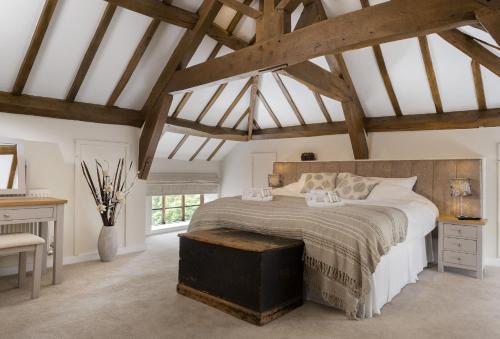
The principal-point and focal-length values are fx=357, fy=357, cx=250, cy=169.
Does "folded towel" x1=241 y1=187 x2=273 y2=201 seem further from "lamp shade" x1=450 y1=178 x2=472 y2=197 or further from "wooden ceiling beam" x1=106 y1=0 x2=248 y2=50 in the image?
"lamp shade" x1=450 y1=178 x2=472 y2=197

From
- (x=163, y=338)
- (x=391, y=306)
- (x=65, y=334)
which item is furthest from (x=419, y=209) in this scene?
(x=65, y=334)

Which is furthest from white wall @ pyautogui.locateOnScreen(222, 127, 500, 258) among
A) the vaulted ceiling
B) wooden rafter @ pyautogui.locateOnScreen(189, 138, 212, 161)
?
wooden rafter @ pyautogui.locateOnScreen(189, 138, 212, 161)

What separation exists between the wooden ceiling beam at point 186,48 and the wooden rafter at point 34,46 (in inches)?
57.2

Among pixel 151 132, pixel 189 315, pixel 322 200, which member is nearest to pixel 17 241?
pixel 189 315

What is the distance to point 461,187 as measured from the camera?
439cm

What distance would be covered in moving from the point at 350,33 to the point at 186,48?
2.27 m

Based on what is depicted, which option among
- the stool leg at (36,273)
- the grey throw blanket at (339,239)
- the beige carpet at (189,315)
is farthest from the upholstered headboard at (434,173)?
the stool leg at (36,273)

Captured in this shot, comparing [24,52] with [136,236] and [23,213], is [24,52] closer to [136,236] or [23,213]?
[23,213]

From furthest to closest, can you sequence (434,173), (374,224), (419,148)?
1. (419,148)
2. (434,173)
3. (374,224)

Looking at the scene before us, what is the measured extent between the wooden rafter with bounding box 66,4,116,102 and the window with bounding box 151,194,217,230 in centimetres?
304

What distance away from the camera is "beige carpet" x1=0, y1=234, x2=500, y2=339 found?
8.62 feet

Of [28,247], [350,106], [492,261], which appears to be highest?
[350,106]

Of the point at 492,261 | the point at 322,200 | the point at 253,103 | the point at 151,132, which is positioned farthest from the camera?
the point at 253,103

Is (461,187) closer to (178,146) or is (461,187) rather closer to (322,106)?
(322,106)
